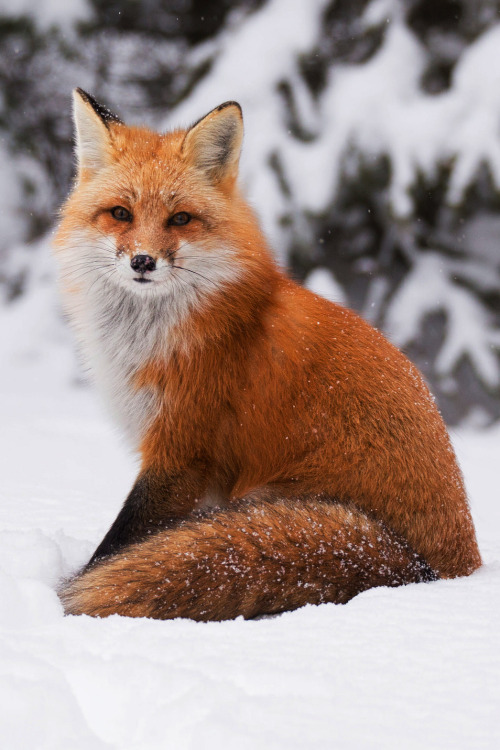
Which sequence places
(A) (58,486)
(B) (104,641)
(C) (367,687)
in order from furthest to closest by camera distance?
(A) (58,486)
(B) (104,641)
(C) (367,687)

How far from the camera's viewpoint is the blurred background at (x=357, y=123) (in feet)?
21.7

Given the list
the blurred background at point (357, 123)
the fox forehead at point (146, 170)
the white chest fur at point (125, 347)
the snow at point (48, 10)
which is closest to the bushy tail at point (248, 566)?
the white chest fur at point (125, 347)

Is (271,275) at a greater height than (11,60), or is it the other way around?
(11,60)

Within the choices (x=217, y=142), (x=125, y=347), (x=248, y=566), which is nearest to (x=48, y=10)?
(x=217, y=142)

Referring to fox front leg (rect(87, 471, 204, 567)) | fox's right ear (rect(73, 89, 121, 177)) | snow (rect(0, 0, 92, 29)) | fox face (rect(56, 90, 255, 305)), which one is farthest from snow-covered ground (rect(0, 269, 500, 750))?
snow (rect(0, 0, 92, 29))

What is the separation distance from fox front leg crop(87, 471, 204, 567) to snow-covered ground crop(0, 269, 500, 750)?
28cm

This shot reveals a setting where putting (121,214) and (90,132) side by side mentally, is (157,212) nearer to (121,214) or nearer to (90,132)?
(121,214)

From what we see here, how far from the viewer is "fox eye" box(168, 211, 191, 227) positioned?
293cm

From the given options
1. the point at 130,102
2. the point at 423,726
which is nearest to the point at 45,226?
the point at 130,102

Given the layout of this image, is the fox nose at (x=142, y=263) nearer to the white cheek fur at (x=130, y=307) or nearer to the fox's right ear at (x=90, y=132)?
the white cheek fur at (x=130, y=307)

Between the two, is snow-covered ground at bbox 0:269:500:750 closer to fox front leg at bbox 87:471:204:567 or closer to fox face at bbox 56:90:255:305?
fox front leg at bbox 87:471:204:567

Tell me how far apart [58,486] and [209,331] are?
7.64ft

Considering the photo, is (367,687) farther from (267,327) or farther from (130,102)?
(130,102)

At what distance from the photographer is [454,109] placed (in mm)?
6645
